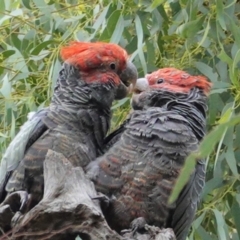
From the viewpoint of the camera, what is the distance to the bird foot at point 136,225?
5.95ft

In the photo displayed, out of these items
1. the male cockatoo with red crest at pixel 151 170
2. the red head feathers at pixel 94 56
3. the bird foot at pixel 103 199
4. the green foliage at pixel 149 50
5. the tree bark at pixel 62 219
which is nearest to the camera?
the tree bark at pixel 62 219

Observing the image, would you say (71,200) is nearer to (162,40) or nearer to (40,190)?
(40,190)

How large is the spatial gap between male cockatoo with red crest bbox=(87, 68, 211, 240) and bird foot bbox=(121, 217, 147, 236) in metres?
0.01

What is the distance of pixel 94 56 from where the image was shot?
2125 mm

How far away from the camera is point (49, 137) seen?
6.64 ft

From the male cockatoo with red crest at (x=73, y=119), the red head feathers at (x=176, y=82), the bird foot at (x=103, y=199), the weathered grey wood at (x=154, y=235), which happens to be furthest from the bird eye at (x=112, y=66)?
the weathered grey wood at (x=154, y=235)

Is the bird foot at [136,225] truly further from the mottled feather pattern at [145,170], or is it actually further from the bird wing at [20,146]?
the bird wing at [20,146]

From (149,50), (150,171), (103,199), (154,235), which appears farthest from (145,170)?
(149,50)

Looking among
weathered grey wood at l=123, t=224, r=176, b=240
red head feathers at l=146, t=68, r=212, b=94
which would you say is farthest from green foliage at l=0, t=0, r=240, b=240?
weathered grey wood at l=123, t=224, r=176, b=240

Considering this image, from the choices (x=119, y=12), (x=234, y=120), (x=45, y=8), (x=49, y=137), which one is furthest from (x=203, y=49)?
(x=234, y=120)

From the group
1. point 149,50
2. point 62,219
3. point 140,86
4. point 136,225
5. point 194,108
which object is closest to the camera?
point 62,219

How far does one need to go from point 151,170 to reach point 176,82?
1.03 feet

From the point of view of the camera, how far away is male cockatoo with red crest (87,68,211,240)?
6.47 feet

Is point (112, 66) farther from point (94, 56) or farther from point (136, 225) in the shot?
point (136, 225)
